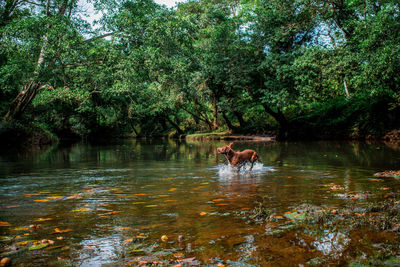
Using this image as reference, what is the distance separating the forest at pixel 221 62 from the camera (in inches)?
714

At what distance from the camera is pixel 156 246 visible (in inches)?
121

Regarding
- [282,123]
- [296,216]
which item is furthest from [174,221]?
[282,123]

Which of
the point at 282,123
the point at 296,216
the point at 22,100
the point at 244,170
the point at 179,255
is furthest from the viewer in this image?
the point at 282,123

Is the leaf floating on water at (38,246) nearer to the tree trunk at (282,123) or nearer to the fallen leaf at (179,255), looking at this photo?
the fallen leaf at (179,255)

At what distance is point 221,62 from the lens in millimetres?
29375

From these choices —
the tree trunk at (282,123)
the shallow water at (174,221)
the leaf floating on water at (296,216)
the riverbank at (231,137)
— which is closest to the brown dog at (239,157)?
the shallow water at (174,221)

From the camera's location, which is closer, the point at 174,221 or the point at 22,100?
the point at 174,221

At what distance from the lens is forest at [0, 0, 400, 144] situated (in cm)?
1812

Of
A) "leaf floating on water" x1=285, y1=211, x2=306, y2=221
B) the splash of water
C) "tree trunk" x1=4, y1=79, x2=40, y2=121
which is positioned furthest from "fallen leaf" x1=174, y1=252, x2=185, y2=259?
"tree trunk" x1=4, y1=79, x2=40, y2=121

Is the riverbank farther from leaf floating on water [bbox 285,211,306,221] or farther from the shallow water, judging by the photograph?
leaf floating on water [bbox 285,211,306,221]

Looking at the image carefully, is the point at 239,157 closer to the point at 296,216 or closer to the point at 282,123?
the point at 296,216

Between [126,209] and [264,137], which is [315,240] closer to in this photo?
[126,209]

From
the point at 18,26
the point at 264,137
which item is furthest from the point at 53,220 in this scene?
the point at 264,137

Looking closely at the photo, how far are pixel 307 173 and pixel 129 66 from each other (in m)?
13.8
